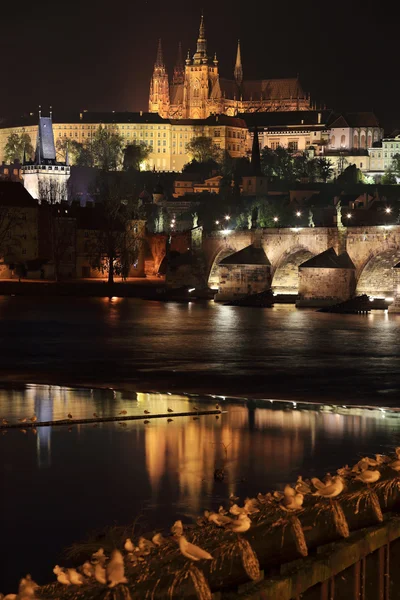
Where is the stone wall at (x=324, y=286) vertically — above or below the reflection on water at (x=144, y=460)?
above

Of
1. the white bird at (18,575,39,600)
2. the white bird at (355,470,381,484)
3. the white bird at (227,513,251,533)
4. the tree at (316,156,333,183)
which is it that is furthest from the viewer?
the tree at (316,156,333,183)

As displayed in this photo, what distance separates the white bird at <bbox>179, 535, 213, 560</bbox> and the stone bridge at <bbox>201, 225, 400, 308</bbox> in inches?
2381

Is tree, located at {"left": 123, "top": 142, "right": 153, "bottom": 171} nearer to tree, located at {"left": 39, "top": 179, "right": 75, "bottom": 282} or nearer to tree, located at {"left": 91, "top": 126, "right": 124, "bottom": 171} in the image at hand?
tree, located at {"left": 91, "top": 126, "right": 124, "bottom": 171}

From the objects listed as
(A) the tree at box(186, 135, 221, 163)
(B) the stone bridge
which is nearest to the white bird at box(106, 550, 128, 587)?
(B) the stone bridge

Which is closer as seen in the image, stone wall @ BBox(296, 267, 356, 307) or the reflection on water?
the reflection on water

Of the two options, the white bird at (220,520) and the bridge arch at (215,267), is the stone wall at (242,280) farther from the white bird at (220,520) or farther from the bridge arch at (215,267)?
the white bird at (220,520)

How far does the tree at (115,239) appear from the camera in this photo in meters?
84.0

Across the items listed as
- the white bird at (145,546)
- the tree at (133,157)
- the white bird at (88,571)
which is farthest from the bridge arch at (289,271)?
the tree at (133,157)

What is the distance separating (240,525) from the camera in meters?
5.83

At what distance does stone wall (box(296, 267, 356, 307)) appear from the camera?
68625mm

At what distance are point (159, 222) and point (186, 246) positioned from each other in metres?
28.1

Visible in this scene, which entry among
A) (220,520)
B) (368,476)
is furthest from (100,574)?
(368,476)

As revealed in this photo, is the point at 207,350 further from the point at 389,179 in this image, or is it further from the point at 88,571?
the point at 389,179

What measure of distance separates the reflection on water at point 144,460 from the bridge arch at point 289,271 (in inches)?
2037
